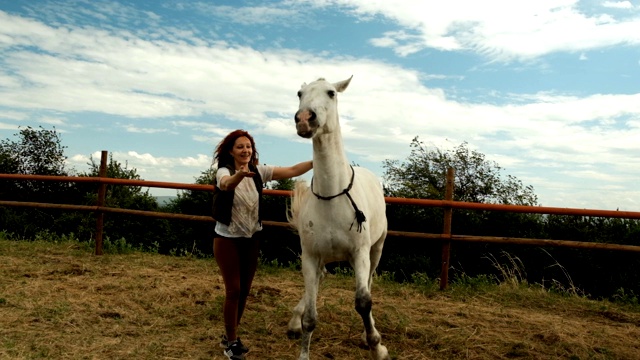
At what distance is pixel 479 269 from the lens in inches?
332

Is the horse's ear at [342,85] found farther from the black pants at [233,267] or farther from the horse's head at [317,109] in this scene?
the black pants at [233,267]

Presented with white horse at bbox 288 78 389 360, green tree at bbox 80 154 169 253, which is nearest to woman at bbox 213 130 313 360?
white horse at bbox 288 78 389 360

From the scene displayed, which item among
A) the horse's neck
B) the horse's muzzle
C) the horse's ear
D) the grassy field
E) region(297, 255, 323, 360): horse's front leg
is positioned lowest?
the grassy field

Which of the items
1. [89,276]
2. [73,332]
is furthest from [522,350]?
[89,276]

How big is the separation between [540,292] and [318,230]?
4.18 metres

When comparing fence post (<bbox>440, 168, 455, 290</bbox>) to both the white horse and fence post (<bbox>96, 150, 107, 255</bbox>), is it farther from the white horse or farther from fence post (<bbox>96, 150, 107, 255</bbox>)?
fence post (<bbox>96, 150, 107, 255</bbox>)

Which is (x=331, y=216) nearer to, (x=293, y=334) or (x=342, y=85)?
(x=342, y=85)

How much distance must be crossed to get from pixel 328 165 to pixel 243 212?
27.2 inches

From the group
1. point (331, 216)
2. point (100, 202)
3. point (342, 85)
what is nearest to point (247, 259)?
point (331, 216)

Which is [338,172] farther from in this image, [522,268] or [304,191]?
[522,268]

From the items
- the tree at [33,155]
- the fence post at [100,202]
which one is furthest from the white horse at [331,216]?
the tree at [33,155]

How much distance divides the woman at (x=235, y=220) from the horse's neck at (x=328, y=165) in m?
0.46

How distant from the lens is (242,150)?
11.6ft

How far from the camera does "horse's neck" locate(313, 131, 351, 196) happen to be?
325cm
